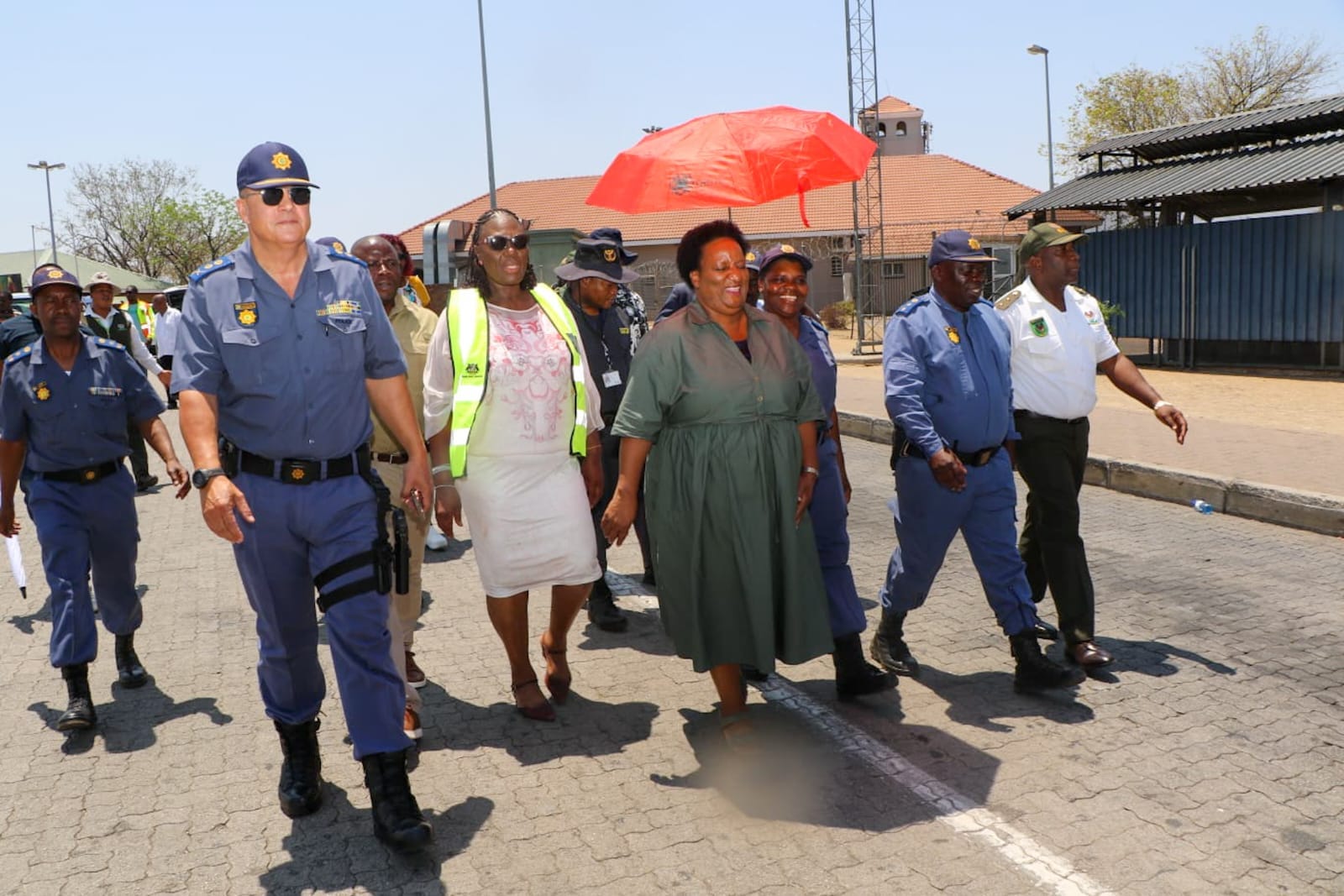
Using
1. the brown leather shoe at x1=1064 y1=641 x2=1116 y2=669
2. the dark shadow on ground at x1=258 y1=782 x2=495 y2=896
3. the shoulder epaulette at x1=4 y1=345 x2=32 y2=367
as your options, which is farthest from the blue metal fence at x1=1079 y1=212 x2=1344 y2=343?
the shoulder epaulette at x1=4 y1=345 x2=32 y2=367

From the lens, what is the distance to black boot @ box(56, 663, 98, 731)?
15.5ft

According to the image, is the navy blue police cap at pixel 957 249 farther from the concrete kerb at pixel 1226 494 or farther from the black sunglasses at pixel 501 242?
the concrete kerb at pixel 1226 494

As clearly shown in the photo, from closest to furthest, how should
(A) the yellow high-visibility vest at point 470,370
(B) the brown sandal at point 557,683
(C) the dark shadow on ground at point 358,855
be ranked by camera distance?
(C) the dark shadow on ground at point 358,855 < (A) the yellow high-visibility vest at point 470,370 < (B) the brown sandal at point 557,683

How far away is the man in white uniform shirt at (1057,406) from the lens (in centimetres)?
507

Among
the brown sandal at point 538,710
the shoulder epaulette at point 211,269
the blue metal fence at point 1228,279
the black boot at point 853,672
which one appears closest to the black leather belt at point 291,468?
the shoulder epaulette at point 211,269

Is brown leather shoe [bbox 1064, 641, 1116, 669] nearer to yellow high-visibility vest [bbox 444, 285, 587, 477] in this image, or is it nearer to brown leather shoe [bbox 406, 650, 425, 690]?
yellow high-visibility vest [bbox 444, 285, 587, 477]

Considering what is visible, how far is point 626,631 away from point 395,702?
7.77 ft

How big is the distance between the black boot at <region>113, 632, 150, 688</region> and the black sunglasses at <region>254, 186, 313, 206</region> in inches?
104

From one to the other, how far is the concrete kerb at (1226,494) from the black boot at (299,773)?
6647mm

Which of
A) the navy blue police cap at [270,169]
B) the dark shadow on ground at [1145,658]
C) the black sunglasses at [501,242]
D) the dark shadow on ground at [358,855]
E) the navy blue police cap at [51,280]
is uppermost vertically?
the navy blue police cap at [270,169]

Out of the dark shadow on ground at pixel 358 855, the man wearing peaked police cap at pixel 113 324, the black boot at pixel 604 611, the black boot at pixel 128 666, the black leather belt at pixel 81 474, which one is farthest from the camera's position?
the man wearing peaked police cap at pixel 113 324

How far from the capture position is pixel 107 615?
5289mm

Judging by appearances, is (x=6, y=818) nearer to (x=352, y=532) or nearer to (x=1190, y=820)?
(x=352, y=532)

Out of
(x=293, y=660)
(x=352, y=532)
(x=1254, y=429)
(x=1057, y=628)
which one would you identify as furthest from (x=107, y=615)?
(x=1254, y=429)
